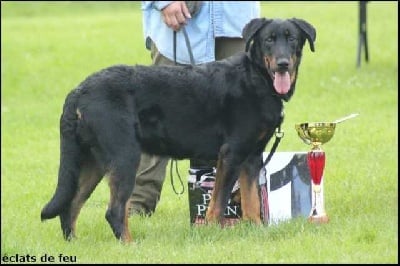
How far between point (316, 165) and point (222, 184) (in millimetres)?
661

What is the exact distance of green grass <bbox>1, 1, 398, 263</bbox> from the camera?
589cm

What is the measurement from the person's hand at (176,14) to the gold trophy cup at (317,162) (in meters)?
1.27

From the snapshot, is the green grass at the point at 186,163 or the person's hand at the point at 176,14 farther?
the person's hand at the point at 176,14

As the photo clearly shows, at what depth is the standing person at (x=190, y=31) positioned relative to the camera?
7375 mm

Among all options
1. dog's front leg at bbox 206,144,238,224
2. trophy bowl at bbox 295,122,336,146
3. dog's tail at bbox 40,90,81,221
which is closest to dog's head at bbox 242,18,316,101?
trophy bowl at bbox 295,122,336,146

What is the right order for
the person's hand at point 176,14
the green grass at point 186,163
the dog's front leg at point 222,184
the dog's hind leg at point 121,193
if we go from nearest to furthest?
the green grass at point 186,163 → the dog's hind leg at point 121,193 → the dog's front leg at point 222,184 → the person's hand at point 176,14

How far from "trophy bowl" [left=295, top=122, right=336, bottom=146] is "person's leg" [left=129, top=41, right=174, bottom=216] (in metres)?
1.27

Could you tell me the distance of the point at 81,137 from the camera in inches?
247

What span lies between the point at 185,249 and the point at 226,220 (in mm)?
1086

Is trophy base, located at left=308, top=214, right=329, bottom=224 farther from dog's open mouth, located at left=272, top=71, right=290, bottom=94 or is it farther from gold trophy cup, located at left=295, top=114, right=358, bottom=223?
dog's open mouth, located at left=272, top=71, right=290, bottom=94

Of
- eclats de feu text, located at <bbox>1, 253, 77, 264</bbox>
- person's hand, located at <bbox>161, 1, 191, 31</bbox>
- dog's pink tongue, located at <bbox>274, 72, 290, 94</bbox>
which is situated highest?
person's hand, located at <bbox>161, 1, 191, 31</bbox>

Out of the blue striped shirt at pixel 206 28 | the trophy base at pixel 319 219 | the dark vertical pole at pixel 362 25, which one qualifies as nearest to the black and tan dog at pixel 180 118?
the trophy base at pixel 319 219

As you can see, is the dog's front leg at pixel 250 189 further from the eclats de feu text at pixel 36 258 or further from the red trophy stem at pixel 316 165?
the eclats de feu text at pixel 36 258

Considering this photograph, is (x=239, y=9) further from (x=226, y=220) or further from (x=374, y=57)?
(x=374, y=57)
